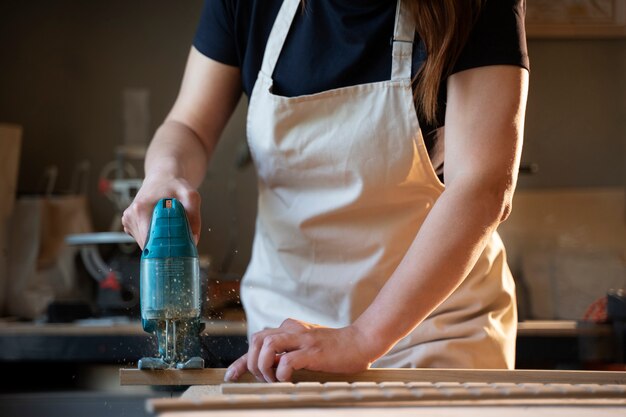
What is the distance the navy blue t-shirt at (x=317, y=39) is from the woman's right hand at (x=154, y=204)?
0.27 m

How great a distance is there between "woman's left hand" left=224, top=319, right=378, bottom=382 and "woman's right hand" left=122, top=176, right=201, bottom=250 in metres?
0.16

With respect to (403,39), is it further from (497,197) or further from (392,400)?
(392,400)

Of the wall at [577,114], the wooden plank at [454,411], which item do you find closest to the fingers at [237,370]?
the wooden plank at [454,411]

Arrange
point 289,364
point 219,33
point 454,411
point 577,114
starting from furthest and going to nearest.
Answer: point 577,114
point 219,33
point 289,364
point 454,411

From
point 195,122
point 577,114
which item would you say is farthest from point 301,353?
point 577,114

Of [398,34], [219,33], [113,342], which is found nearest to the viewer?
[398,34]

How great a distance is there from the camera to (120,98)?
10.3 feet

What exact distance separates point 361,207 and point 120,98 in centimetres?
213

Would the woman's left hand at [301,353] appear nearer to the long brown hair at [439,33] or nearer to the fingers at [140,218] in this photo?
Answer: the fingers at [140,218]

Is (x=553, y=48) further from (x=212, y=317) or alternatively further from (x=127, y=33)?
(x=212, y=317)

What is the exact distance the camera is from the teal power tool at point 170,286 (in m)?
0.98

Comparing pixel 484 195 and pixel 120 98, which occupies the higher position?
pixel 120 98

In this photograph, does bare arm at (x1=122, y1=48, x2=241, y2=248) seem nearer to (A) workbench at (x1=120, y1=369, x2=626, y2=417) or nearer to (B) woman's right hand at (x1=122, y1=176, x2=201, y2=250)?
(B) woman's right hand at (x1=122, y1=176, x2=201, y2=250)

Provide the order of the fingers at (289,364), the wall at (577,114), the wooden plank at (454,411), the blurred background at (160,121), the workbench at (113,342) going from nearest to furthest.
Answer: the wooden plank at (454,411)
the fingers at (289,364)
the workbench at (113,342)
the blurred background at (160,121)
the wall at (577,114)
